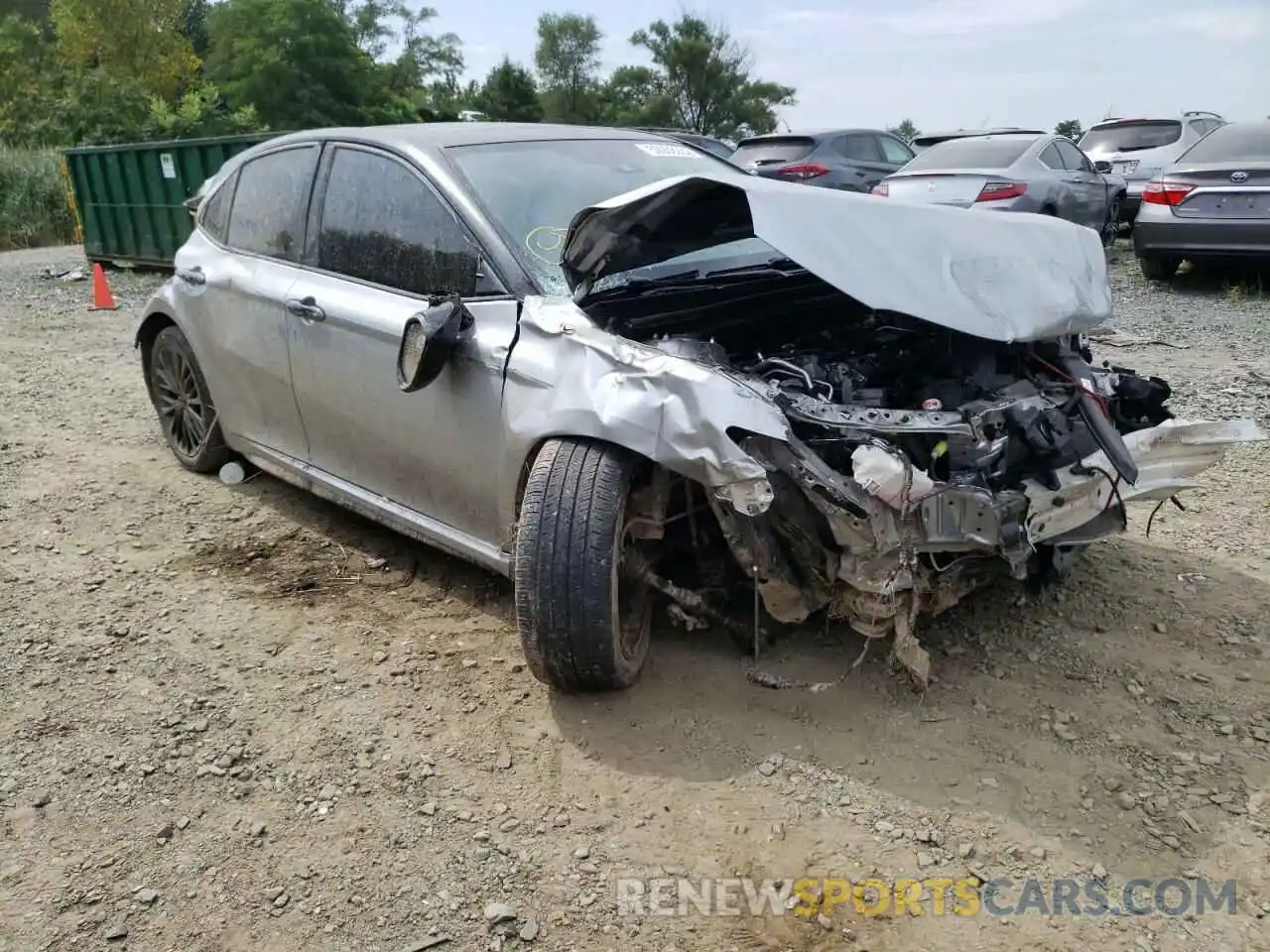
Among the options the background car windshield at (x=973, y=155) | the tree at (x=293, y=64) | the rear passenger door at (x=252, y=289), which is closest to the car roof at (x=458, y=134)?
the rear passenger door at (x=252, y=289)

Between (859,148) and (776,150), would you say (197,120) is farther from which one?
(859,148)

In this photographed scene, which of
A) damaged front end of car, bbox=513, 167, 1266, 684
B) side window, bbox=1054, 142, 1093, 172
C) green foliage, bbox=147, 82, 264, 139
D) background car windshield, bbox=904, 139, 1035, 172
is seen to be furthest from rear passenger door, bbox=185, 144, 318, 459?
green foliage, bbox=147, 82, 264, 139

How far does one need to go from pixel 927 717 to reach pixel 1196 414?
139 inches

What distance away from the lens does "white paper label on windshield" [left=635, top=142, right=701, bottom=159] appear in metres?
4.18

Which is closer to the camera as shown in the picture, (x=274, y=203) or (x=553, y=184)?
(x=553, y=184)

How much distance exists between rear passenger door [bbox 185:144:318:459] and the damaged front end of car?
1.50m

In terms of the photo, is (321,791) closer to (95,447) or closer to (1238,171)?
(95,447)

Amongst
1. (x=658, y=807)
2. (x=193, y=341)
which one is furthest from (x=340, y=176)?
(x=658, y=807)

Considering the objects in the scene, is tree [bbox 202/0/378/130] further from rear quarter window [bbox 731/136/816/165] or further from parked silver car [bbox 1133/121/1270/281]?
parked silver car [bbox 1133/121/1270/281]

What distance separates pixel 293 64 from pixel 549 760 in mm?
34266

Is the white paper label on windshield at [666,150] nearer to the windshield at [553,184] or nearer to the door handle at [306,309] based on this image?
the windshield at [553,184]

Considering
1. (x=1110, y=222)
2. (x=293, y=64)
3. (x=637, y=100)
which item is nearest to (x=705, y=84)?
(x=637, y=100)

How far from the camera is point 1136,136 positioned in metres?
13.9

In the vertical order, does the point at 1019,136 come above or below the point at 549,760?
above
